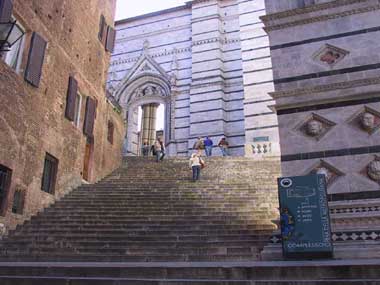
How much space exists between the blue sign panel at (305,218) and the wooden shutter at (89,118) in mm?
10707

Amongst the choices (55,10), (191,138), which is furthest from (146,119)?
(55,10)

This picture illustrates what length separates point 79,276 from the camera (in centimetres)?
566

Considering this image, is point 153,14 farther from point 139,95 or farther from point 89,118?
point 89,118

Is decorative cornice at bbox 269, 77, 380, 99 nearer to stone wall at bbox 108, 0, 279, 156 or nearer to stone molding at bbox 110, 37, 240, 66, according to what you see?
stone wall at bbox 108, 0, 279, 156

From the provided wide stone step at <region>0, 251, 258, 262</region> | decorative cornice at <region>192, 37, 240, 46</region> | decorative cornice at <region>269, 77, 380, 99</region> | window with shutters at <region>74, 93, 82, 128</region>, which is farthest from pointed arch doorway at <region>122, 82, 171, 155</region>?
decorative cornice at <region>269, 77, 380, 99</region>

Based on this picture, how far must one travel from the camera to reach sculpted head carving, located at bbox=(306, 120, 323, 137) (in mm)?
7906

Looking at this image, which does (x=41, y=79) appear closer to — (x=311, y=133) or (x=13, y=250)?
(x=13, y=250)

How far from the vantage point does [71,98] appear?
1472 centimetres

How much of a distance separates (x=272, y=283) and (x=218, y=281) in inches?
27.1

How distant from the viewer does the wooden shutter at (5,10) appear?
410 inches

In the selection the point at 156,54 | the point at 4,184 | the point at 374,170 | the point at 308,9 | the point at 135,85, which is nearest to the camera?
the point at 374,170

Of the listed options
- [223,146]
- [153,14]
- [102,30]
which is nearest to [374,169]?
[223,146]

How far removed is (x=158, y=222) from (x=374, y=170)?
581 centimetres

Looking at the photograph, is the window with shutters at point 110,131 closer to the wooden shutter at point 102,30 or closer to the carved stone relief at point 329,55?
the wooden shutter at point 102,30
